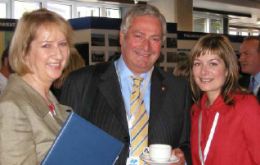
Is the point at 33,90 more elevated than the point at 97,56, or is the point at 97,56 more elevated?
the point at 97,56

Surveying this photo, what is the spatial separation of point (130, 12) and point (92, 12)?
10816mm

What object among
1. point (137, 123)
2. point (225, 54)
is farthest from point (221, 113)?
point (137, 123)

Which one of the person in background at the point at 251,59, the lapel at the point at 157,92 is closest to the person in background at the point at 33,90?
the lapel at the point at 157,92

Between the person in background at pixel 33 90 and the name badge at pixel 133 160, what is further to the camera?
the name badge at pixel 133 160

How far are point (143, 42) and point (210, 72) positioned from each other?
460 millimetres

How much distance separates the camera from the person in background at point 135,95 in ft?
7.45

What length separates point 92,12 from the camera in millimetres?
13000

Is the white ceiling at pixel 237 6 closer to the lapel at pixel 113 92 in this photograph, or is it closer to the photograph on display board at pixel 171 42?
the photograph on display board at pixel 171 42

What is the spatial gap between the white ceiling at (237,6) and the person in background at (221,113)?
1137 centimetres

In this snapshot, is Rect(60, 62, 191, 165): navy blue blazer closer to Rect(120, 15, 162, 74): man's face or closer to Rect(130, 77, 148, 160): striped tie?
Rect(130, 77, 148, 160): striped tie

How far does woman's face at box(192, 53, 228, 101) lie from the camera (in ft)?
7.59

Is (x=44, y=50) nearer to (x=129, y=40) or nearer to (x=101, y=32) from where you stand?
(x=129, y=40)

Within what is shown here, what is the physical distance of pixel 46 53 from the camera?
171 cm

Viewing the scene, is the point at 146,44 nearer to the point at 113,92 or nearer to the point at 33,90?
the point at 113,92
